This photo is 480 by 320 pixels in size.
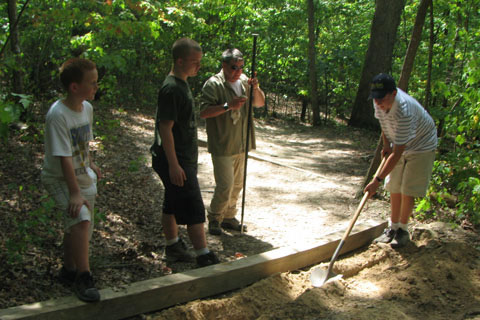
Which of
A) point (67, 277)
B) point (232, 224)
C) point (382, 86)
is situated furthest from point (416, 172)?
point (67, 277)

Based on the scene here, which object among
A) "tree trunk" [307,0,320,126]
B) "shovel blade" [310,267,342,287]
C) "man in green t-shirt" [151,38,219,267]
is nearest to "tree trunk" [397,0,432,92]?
"shovel blade" [310,267,342,287]

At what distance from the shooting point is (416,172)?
424cm

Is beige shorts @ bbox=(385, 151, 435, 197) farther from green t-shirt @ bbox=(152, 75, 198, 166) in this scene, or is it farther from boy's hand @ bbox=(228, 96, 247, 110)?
green t-shirt @ bbox=(152, 75, 198, 166)

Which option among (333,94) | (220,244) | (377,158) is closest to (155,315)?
(220,244)

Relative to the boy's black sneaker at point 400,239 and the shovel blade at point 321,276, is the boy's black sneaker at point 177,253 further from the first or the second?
the boy's black sneaker at point 400,239

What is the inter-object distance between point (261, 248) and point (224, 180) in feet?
2.49

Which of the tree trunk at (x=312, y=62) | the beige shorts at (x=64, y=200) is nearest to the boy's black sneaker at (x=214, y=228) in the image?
the beige shorts at (x=64, y=200)

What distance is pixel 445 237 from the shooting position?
4695mm

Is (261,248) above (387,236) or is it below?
below

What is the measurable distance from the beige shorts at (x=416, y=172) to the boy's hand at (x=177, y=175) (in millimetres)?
2169

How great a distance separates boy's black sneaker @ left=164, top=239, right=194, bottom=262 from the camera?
12.6 feet

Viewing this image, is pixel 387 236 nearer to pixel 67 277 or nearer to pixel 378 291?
pixel 378 291

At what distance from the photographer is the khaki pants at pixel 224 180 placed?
4453 mm

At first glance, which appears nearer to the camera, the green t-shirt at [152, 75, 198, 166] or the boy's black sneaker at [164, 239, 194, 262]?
the green t-shirt at [152, 75, 198, 166]
